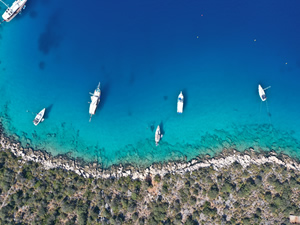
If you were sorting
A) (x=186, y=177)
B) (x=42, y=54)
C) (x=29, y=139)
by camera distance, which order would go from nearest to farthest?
(x=186, y=177) → (x=29, y=139) → (x=42, y=54)

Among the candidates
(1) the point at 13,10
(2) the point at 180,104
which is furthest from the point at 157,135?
(1) the point at 13,10

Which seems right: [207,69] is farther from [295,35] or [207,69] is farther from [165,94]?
[295,35]

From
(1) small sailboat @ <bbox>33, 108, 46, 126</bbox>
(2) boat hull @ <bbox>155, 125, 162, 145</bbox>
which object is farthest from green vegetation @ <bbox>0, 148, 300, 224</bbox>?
(1) small sailboat @ <bbox>33, 108, 46, 126</bbox>

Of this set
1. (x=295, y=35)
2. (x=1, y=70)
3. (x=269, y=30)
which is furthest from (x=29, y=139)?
(x=295, y=35)

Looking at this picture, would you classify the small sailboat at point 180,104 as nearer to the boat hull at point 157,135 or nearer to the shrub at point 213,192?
the boat hull at point 157,135

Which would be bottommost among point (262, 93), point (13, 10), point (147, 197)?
point (147, 197)

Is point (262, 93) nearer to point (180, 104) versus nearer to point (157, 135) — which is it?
point (180, 104)
